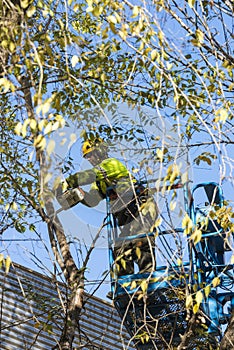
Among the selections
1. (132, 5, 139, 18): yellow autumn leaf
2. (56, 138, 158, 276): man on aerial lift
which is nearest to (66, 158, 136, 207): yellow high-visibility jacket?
(56, 138, 158, 276): man on aerial lift

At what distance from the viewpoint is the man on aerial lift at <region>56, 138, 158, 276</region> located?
7.07 metres

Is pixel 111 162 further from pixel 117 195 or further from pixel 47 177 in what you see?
pixel 47 177

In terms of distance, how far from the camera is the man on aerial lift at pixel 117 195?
707cm

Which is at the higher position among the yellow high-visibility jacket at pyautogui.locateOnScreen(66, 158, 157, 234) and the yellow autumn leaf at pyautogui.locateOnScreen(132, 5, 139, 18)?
the yellow autumn leaf at pyautogui.locateOnScreen(132, 5, 139, 18)

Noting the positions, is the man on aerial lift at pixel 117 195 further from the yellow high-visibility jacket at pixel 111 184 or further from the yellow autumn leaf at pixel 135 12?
the yellow autumn leaf at pixel 135 12

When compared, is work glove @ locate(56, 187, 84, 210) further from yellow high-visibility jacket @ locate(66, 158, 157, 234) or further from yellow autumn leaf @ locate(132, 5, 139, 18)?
yellow autumn leaf @ locate(132, 5, 139, 18)

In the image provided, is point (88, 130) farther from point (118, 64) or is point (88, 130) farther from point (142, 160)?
point (118, 64)

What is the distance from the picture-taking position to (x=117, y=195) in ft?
23.8

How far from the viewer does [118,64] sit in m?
8.32

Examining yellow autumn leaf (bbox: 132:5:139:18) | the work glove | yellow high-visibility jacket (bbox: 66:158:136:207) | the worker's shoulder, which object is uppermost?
yellow autumn leaf (bbox: 132:5:139:18)

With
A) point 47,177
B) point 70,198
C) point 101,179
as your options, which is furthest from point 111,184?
point 47,177

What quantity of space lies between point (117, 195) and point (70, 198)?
1.57 feet

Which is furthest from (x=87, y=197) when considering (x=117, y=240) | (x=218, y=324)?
Answer: (x=218, y=324)

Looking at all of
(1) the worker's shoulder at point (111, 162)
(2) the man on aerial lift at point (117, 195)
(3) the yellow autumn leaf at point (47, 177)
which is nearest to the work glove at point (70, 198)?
(2) the man on aerial lift at point (117, 195)
